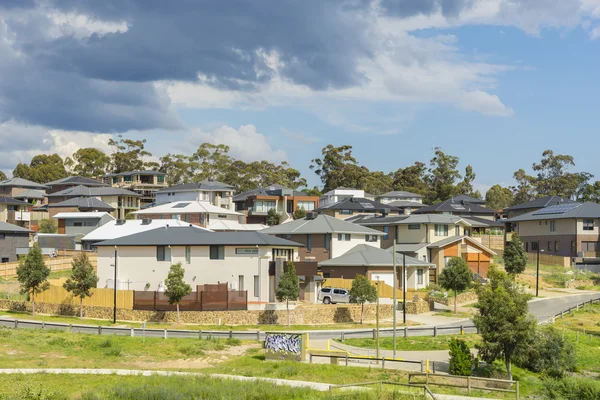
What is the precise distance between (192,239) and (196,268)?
2.72 metres

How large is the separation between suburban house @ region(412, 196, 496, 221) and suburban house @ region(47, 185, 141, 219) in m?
55.0

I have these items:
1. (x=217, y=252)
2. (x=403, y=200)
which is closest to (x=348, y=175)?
(x=403, y=200)

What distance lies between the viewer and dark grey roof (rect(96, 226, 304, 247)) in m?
66.8

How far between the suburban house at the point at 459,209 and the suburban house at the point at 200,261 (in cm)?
6686

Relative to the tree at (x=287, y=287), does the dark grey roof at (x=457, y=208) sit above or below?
above

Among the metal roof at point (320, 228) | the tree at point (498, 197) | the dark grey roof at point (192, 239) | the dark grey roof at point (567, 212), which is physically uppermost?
the tree at point (498, 197)

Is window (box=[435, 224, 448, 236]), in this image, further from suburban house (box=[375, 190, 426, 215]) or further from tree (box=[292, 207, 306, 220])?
suburban house (box=[375, 190, 426, 215])

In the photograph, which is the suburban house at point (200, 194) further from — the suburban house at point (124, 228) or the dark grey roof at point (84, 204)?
the suburban house at point (124, 228)

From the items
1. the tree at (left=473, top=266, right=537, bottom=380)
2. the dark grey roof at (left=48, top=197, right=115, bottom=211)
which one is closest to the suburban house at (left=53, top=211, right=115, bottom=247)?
the dark grey roof at (left=48, top=197, right=115, bottom=211)

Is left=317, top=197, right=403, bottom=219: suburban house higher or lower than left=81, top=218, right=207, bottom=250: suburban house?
higher

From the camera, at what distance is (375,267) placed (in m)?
76.4

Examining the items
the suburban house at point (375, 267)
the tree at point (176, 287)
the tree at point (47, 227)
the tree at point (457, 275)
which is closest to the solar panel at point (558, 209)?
the suburban house at point (375, 267)

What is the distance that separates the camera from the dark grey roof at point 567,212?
10444 cm

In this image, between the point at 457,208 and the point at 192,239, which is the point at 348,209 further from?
the point at 192,239
